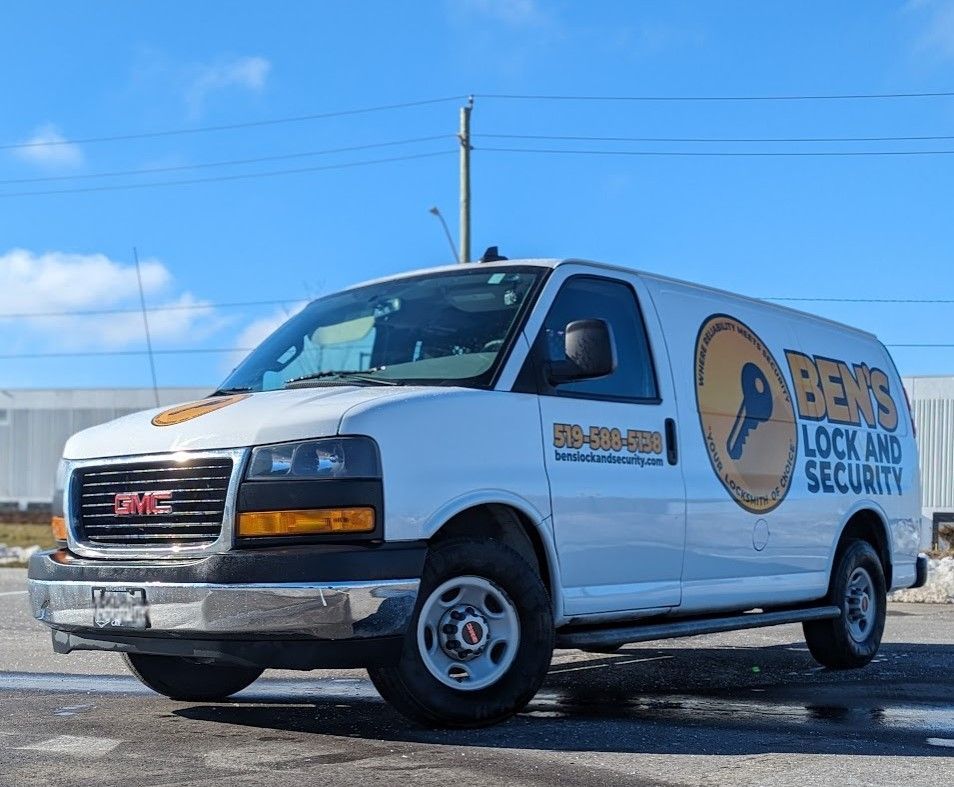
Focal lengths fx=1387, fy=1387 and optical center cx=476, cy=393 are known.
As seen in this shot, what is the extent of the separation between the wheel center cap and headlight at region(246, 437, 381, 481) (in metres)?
0.74

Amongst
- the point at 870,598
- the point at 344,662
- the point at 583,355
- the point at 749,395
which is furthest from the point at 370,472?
the point at 870,598

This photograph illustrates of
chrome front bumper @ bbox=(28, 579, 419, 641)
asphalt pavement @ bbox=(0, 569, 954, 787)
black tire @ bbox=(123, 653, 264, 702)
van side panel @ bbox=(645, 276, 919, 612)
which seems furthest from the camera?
van side panel @ bbox=(645, 276, 919, 612)

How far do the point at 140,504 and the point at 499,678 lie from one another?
166 cm

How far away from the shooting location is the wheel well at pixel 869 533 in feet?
29.7

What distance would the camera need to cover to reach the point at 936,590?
47.3 ft

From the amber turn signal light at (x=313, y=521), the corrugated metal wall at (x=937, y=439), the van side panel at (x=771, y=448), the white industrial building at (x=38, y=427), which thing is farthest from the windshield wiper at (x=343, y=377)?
the white industrial building at (x=38, y=427)

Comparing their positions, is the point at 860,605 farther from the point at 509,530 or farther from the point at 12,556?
the point at 12,556

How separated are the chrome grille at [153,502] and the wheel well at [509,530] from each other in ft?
3.49

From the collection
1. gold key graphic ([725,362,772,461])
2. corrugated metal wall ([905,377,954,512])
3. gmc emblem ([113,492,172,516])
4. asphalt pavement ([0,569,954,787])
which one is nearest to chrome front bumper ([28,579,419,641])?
gmc emblem ([113,492,172,516])

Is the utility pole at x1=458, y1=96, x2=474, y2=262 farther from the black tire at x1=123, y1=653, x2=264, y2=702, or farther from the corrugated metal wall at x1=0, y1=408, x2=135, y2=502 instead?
the corrugated metal wall at x1=0, y1=408, x2=135, y2=502

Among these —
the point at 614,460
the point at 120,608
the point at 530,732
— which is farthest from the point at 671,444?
the point at 120,608

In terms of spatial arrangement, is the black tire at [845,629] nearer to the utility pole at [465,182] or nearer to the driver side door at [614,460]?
the driver side door at [614,460]

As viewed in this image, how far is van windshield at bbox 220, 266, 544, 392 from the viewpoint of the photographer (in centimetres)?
629

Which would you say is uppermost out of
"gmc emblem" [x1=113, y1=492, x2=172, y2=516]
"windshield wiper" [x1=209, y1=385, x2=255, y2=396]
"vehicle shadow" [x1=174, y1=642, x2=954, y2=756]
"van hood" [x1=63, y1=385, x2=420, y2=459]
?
"windshield wiper" [x1=209, y1=385, x2=255, y2=396]
